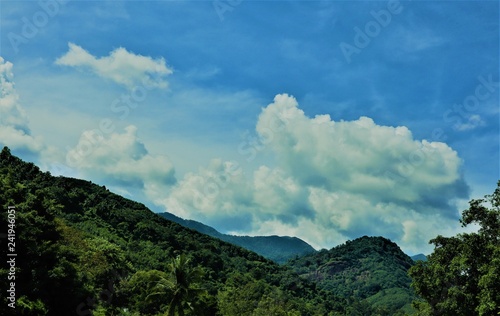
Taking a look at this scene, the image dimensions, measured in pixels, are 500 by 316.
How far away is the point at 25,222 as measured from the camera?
46.8m

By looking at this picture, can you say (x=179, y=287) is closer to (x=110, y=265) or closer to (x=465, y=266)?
(x=110, y=265)

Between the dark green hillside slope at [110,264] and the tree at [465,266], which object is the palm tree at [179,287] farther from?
the tree at [465,266]

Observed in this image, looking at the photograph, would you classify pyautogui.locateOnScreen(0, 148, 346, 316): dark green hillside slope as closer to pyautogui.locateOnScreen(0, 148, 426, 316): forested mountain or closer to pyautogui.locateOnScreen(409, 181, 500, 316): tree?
pyautogui.locateOnScreen(0, 148, 426, 316): forested mountain

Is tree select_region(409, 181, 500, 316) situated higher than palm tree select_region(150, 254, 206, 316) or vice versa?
tree select_region(409, 181, 500, 316)

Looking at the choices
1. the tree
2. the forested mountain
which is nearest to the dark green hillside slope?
the forested mountain

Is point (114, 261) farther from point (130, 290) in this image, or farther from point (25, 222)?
point (25, 222)

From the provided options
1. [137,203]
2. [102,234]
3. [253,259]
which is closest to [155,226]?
[102,234]

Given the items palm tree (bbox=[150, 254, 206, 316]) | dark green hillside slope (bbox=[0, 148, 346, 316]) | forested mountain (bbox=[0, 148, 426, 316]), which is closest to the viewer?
forested mountain (bbox=[0, 148, 426, 316])

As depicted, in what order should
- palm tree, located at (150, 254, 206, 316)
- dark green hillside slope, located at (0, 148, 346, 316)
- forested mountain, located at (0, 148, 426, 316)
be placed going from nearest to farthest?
forested mountain, located at (0, 148, 426, 316), dark green hillside slope, located at (0, 148, 346, 316), palm tree, located at (150, 254, 206, 316)

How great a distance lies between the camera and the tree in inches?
1780

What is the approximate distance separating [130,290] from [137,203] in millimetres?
100963

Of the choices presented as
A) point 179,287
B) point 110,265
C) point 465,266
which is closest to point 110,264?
point 110,265

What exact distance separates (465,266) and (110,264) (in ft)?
176

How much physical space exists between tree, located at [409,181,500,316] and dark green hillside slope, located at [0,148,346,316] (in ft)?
90.1
